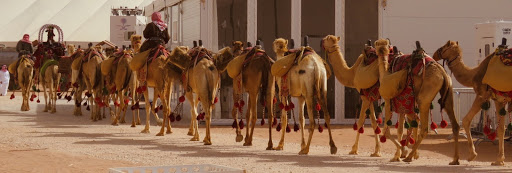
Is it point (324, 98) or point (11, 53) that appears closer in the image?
point (324, 98)

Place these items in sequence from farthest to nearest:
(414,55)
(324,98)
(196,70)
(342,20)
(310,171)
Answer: (342,20) → (196,70) → (324,98) → (414,55) → (310,171)

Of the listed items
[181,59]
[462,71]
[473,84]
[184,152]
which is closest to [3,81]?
[181,59]

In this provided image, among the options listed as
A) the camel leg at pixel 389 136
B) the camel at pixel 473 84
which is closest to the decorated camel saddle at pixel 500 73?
the camel at pixel 473 84

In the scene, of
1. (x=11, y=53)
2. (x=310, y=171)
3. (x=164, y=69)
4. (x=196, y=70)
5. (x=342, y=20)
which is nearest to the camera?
(x=310, y=171)

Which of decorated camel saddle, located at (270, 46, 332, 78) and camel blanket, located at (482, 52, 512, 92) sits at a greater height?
decorated camel saddle, located at (270, 46, 332, 78)

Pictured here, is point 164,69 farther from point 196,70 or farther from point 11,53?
point 11,53

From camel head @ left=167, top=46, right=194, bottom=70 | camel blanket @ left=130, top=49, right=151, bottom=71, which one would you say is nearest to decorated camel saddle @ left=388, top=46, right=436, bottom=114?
camel head @ left=167, top=46, right=194, bottom=70

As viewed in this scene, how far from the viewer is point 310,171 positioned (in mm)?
13055

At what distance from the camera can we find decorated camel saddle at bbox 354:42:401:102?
15180 mm

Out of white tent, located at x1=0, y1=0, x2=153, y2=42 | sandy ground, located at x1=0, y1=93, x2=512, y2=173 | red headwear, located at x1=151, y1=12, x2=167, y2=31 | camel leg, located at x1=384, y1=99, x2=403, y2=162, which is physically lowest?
sandy ground, located at x1=0, y1=93, x2=512, y2=173

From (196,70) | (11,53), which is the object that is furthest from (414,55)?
(11,53)

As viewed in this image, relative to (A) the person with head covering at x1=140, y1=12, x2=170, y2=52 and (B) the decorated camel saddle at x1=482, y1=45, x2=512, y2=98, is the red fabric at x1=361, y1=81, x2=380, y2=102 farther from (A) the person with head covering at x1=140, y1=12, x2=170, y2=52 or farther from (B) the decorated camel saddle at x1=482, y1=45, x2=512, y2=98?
(A) the person with head covering at x1=140, y1=12, x2=170, y2=52

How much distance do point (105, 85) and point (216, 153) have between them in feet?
31.2

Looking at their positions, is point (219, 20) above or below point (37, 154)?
above
